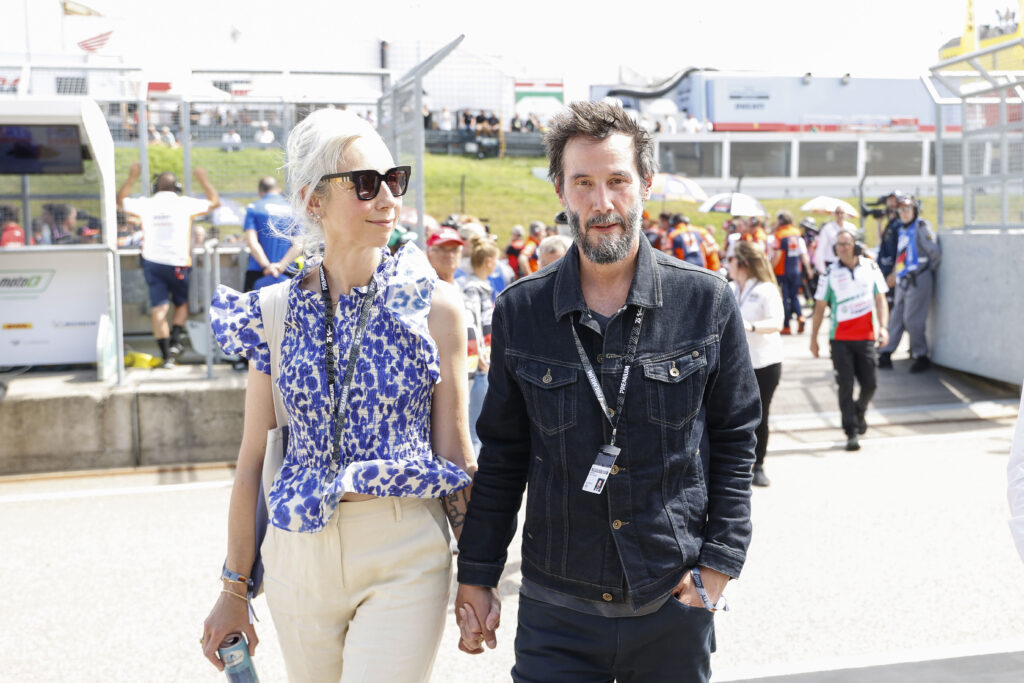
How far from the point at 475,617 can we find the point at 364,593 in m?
0.28

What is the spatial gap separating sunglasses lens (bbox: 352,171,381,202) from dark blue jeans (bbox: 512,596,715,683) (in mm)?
1080

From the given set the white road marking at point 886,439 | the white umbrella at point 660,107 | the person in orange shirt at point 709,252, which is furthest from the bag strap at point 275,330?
the white umbrella at point 660,107

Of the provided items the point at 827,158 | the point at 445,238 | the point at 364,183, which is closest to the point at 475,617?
the point at 364,183

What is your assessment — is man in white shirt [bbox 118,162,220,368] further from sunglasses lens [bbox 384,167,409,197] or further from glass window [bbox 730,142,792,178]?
glass window [bbox 730,142,792,178]

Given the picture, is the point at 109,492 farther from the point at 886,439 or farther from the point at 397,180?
the point at 886,439

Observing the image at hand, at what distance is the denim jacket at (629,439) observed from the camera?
2.28 metres

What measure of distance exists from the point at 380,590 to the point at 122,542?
170 inches

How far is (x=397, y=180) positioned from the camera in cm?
252

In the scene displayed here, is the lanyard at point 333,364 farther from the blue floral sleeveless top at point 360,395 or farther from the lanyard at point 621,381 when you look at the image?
the lanyard at point 621,381

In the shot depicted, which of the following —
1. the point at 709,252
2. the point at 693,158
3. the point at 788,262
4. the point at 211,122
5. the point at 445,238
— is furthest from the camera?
the point at 693,158

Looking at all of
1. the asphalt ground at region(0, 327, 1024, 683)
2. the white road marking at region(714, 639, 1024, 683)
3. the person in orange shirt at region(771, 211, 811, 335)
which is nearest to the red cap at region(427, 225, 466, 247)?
the asphalt ground at region(0, 327, 1024, 683)

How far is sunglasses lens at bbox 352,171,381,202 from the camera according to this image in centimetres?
245

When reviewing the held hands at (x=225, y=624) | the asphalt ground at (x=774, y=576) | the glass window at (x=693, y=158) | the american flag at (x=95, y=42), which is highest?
the glass window at (x=693, y=158)

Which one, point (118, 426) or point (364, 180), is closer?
point (364, 180)
